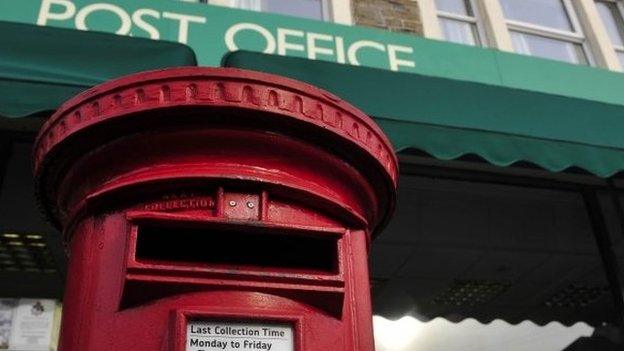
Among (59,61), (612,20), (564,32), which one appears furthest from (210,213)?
(612,20)

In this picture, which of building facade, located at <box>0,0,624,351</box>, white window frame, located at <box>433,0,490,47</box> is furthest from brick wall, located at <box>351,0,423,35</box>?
white window frame, located at <box>433,0,490,47</box>

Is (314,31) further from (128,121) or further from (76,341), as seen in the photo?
(76,341)

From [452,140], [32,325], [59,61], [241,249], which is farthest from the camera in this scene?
[32,325]

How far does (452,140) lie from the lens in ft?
10.5

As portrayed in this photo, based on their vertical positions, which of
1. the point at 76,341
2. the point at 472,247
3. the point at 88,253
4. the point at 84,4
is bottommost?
the point at 76,341

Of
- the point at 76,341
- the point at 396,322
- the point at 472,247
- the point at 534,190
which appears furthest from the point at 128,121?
the point at 396,322

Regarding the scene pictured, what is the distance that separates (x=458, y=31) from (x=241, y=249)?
5.68 m

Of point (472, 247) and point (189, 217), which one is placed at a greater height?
point (472, 247)

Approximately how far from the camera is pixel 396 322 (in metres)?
6.86

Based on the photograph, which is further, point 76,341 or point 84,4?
point 84,4

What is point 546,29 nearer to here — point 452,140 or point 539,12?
point 539,12

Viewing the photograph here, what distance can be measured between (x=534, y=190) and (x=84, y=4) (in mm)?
4042

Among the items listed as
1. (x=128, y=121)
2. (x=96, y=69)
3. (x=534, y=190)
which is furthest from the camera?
(x=534, y=190)

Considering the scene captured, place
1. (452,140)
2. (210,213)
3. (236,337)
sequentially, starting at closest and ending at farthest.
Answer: (236,337) < (210,213) < (452,140)
